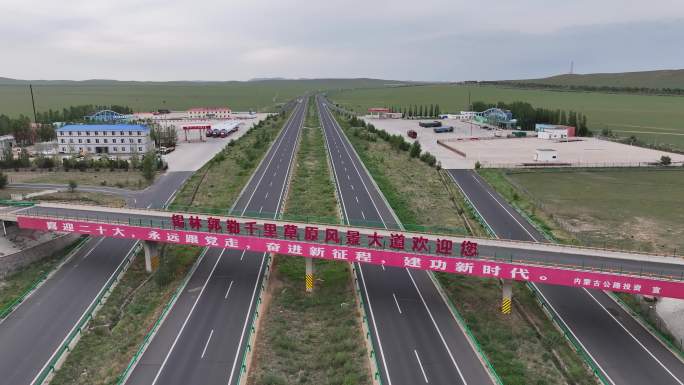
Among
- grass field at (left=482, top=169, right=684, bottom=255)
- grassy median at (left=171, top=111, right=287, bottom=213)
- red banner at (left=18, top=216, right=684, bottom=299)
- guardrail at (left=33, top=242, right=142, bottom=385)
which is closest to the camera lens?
guardrail at (left=33, top=242, right=142, bottom=385)

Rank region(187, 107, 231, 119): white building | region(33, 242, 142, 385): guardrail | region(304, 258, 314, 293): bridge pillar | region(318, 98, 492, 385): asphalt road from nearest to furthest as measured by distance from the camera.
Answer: region(318, 98, 492, 385): asphalt road
region(33, 242, 142, 385): guardrail
region(304, 258, 314, 293): bridge pillar
region(187, 107, 231, 119): white building

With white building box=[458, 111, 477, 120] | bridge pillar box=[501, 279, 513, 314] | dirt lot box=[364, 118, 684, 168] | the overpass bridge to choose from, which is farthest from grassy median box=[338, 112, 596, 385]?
white building box=[458, 111, 477, 120]

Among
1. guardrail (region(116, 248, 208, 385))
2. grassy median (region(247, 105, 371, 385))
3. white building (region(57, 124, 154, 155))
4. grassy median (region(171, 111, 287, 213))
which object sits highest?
white building (region(57, 124, 154, 155))

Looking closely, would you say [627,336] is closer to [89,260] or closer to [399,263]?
[399,263]

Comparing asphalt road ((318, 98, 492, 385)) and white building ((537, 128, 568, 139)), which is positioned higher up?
white building ((537, 128, 568, 139))

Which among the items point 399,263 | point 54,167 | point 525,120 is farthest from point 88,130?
point 525,120

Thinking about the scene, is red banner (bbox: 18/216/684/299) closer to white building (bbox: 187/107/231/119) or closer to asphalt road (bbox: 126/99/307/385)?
asphalt road (bbox: 126/99/307/385)

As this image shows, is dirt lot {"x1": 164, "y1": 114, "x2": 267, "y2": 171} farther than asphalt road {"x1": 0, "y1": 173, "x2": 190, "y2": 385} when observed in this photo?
Yes
